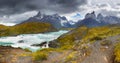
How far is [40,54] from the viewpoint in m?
28.8

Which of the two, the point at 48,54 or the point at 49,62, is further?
the point at 48,54

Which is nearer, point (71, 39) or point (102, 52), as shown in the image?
point (102, 52)

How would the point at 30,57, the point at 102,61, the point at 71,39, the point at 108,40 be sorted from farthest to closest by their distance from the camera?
the point at 71,39 → the point at 108,40 → the point at 30,57 → the point at 102,61

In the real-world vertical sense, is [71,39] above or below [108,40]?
below

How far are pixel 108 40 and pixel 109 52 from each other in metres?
2.57

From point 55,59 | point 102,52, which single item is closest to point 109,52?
point 102,52

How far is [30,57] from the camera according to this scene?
29891 millimetres

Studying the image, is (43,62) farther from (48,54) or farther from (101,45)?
(101,45)

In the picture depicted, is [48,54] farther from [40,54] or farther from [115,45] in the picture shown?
[115,45]

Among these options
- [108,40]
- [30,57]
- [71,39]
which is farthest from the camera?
[71,39]

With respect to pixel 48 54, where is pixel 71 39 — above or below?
below

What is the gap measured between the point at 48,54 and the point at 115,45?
724cm

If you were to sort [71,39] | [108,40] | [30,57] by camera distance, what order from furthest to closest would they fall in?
[71,39]
[108,40]
[30,57]

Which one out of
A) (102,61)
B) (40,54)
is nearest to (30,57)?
(40,54)
